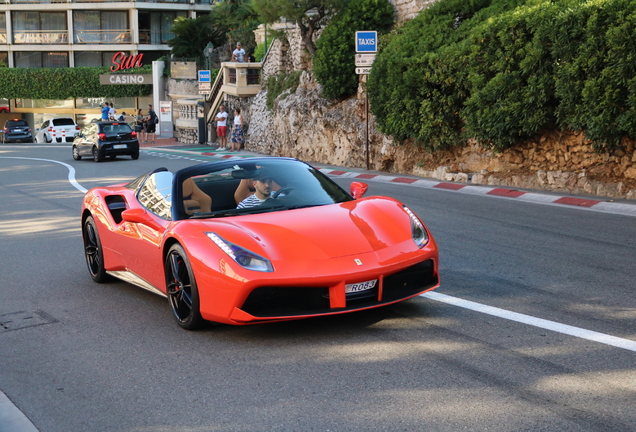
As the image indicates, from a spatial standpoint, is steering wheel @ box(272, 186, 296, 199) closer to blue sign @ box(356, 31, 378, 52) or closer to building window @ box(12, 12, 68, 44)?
blue sign @ box(356, 31, 378, 52)

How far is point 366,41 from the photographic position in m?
19.2

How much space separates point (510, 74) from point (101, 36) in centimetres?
6208

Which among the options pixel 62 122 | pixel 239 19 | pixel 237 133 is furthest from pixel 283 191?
pixel 62 122

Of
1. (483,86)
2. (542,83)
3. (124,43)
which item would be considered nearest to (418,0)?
(483,86)

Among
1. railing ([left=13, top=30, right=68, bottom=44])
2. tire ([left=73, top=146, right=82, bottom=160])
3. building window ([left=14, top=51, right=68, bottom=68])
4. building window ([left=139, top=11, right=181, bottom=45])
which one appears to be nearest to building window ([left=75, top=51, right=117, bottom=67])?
building window ([left=14, top=51, right=68, bottom=68])

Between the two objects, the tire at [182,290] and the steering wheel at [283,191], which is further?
the steering wheel at [283,191]

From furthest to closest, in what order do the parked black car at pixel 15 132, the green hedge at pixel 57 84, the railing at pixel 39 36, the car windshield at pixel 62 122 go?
1. the railing at pixel 39 36
2. the green hedge at pixel 57 84
3. the parked black car at pixel 15 132
4. the car windshield at pixel 62 122

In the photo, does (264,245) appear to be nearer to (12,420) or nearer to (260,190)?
(260,190)

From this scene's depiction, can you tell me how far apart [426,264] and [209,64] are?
44.5m

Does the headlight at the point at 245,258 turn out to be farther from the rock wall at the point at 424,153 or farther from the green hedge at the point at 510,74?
the rock wall at the point at 424,153

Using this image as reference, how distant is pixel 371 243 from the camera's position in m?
5.70

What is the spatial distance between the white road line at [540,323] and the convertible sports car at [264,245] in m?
0.48

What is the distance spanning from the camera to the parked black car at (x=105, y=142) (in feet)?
88.5

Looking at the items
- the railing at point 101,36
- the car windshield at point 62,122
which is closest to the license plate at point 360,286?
the car windshield at point 62,122
